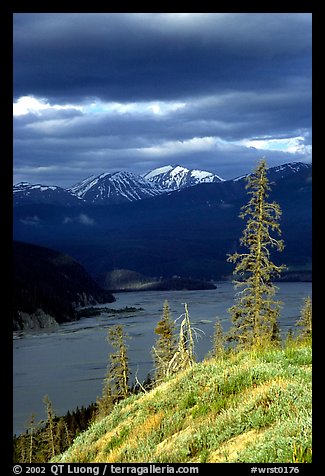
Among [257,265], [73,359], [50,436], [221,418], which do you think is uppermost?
[257,265]

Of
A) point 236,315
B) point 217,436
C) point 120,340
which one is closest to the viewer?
point 217,436

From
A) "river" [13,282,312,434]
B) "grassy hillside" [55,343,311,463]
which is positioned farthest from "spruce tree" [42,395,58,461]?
"grassy hillside" [55,343,311,463]

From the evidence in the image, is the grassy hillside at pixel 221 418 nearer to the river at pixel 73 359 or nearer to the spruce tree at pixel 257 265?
the spruce tree at pixel 257 265

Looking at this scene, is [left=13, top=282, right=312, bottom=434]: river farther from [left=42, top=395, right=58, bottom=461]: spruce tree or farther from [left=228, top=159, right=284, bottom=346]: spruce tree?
[left=228, top=159, right=284, bottom=346]: spruce tree

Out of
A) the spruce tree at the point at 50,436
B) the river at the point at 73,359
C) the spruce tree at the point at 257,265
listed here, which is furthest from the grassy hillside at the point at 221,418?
the river at the point at 73,359

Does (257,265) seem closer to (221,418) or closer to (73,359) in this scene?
(221,418)

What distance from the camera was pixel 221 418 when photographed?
9.35 meters

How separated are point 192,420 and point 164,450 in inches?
49.9

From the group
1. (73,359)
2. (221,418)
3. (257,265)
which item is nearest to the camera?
(221,418)

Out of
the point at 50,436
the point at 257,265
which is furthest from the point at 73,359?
the point at 257,265

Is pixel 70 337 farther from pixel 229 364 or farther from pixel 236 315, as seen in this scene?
pixel 229 364

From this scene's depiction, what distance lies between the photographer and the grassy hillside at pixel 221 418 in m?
8.01

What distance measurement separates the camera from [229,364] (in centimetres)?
1274
